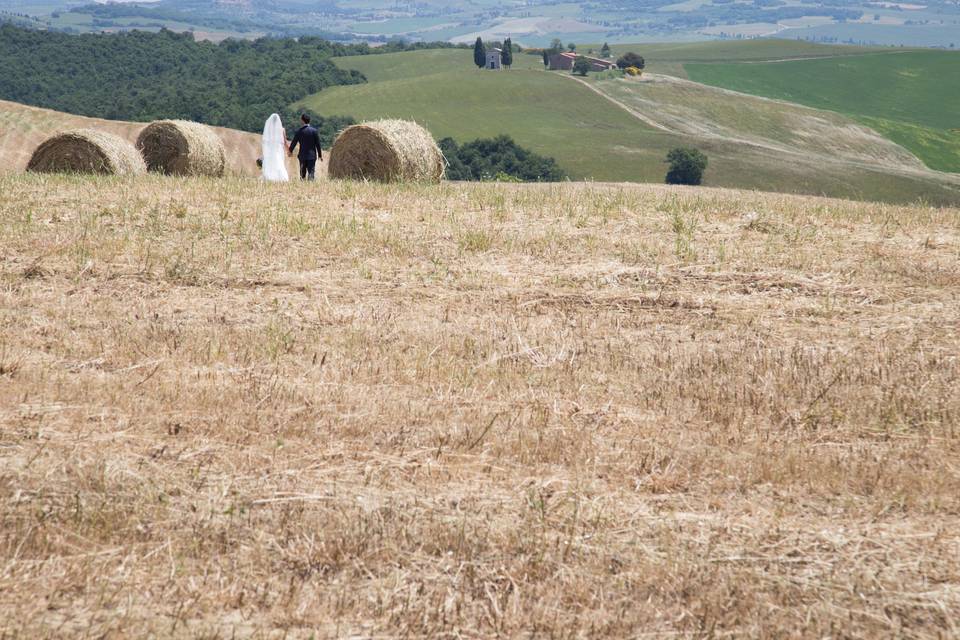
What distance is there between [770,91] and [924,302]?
146 meters

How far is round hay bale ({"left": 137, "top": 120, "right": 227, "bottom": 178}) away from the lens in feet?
80.4

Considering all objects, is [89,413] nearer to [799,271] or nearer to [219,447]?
[219,447]

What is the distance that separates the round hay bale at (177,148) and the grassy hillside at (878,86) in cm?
9844

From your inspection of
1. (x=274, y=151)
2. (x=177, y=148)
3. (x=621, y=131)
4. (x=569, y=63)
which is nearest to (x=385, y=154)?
(x=274, y=151)

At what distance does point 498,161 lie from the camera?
2985 inches

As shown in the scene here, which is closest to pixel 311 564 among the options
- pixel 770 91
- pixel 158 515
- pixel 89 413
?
pixel 158 515

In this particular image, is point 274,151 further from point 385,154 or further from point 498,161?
point 498,161

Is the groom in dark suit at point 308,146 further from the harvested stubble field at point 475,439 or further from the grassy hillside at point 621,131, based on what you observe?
the grassy hillside at point 621,131

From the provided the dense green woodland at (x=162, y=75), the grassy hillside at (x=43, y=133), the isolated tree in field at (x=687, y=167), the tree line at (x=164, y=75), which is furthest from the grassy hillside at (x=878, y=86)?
the grassy hillside at (x=43, y=133)

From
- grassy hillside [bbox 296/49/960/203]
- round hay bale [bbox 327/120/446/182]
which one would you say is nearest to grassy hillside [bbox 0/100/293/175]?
round hay bale [bbox 327/120/446/182]

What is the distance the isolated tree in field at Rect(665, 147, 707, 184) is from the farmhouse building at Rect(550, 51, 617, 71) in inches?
3017

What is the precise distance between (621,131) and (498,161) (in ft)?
85.7

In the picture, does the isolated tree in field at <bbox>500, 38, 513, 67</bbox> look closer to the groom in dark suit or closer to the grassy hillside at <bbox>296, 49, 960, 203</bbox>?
the grassy hillside at <bbox>296, 49, 960, 203</bbox>

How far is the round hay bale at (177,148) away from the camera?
80.4 ft
